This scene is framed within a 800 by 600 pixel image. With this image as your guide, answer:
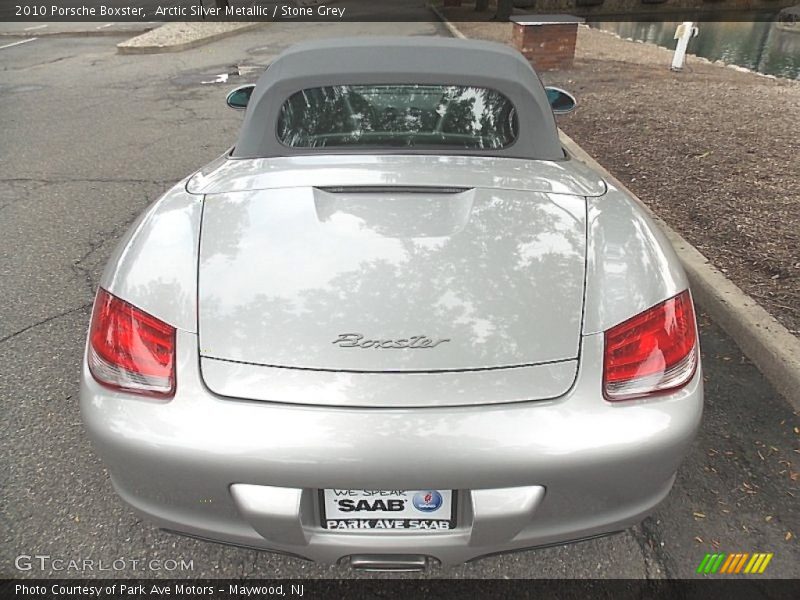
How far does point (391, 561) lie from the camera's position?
58.4 inches

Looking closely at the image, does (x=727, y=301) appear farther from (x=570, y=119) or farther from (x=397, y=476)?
(x=570, y=119)

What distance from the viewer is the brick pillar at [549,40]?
32.4 feet

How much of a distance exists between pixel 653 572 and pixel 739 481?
2.04 feet

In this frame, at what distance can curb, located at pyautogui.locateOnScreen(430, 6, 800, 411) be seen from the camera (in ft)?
8.59

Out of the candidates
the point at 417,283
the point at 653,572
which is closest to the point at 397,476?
the point at 417,283

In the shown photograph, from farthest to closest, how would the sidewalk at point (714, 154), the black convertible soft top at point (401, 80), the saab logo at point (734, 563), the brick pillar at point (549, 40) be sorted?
1. the brick pillar at point (549, 40)
2. the sidewalk at point (714, 154)
3. the black convertible soft top at point (401, 80)
4. the saab logo at point (734, 563)

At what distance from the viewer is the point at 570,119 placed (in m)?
7.10

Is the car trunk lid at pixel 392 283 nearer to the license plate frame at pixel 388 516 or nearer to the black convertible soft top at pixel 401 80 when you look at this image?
the license plate frame at pixel 388 516

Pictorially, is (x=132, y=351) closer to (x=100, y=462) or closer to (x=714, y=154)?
(x=100, y=462)

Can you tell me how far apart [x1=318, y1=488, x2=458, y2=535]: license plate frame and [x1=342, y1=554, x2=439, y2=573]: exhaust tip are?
78 mm

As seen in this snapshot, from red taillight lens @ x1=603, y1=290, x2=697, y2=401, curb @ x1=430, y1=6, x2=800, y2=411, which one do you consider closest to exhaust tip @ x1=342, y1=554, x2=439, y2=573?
red taillight lens @ x1=603, y1=290, x2=697, y2=401

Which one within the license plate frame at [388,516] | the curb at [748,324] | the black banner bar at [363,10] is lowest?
the black banner bar at [363,10]

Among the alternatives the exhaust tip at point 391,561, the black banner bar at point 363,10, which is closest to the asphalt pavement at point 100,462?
the exhaust tip at point 391,561

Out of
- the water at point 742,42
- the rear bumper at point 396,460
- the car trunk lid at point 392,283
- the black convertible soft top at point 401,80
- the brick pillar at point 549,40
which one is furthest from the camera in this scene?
the water at point 742,42
